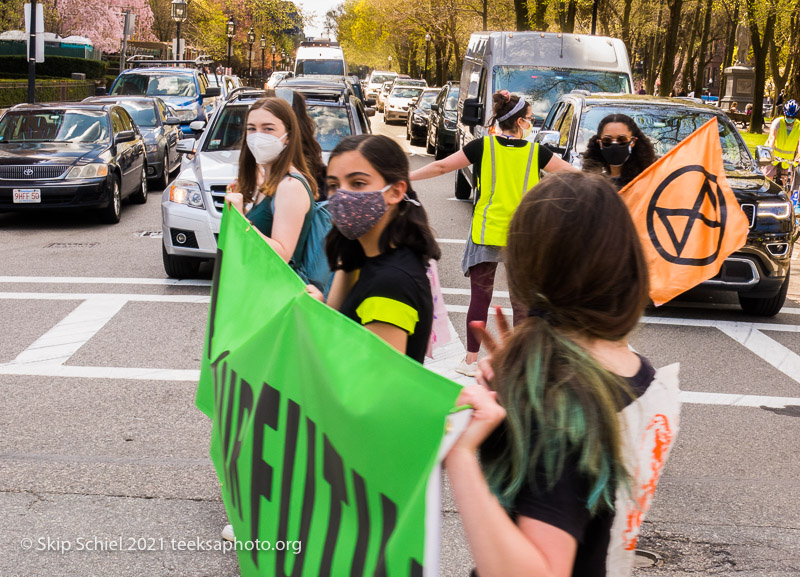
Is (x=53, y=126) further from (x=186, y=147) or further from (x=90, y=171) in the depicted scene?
(x=186, y=147)

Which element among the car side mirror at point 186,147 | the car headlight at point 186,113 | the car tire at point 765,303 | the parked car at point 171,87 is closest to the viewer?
the car tire at point 765,303

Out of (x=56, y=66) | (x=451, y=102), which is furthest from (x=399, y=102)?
(x=451, y=102)

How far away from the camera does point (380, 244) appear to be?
2857 mm

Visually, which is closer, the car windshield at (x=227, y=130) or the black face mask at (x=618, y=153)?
the black face mask at (x=618, y=153)

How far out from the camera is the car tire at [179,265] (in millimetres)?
9859

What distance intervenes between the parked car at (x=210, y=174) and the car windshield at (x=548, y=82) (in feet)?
14.0

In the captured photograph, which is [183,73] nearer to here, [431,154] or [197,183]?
[431,154]

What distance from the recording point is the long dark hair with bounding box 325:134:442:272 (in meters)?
2.85

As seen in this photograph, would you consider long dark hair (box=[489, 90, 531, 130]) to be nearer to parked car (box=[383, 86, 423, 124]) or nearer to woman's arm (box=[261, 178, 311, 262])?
woman's arm (box=[261, 178, 311, 262])

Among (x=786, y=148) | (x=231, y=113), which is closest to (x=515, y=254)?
(x=231, y=113)

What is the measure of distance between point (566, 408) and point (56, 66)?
1772 inches

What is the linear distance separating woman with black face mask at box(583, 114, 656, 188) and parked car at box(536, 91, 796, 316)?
10.0 feet

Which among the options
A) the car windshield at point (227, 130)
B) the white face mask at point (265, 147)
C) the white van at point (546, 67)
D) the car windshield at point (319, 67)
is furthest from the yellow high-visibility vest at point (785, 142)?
the car windshield at point (319, 67)

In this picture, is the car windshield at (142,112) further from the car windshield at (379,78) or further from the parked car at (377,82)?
the car windshield at (379,78)
